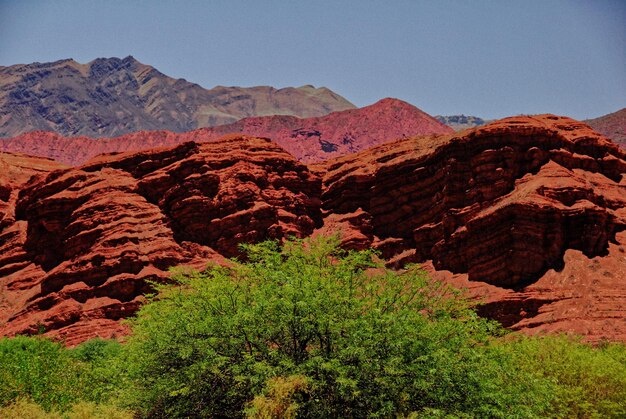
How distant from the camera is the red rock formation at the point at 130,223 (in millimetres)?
59125

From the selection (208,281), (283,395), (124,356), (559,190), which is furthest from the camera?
(559,190)

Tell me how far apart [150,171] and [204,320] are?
160ft

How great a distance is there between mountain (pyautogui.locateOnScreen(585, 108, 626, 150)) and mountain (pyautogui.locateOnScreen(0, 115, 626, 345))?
4628 inches

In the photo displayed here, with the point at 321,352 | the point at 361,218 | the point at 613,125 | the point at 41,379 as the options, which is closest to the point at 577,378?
the point at 321,352

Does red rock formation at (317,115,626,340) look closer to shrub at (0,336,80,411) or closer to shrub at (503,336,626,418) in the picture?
shrub at (503,336,626,418)

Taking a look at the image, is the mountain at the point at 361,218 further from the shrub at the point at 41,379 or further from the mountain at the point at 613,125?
the mountain at the point at 613,125

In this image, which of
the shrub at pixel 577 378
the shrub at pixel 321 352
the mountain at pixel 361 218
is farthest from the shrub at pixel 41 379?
the mountain at pixel 361 218

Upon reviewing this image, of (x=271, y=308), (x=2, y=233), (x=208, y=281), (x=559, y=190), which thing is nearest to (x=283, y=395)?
(x=271, y=308)

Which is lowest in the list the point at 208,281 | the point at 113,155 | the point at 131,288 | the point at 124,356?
the point at 131,288

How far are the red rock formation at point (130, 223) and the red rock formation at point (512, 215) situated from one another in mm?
7828

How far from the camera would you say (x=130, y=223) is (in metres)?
64.3

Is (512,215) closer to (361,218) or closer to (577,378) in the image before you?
(361,218)

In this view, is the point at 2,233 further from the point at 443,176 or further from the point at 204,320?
the point at 204,320

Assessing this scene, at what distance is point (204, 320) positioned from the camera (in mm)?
24250
